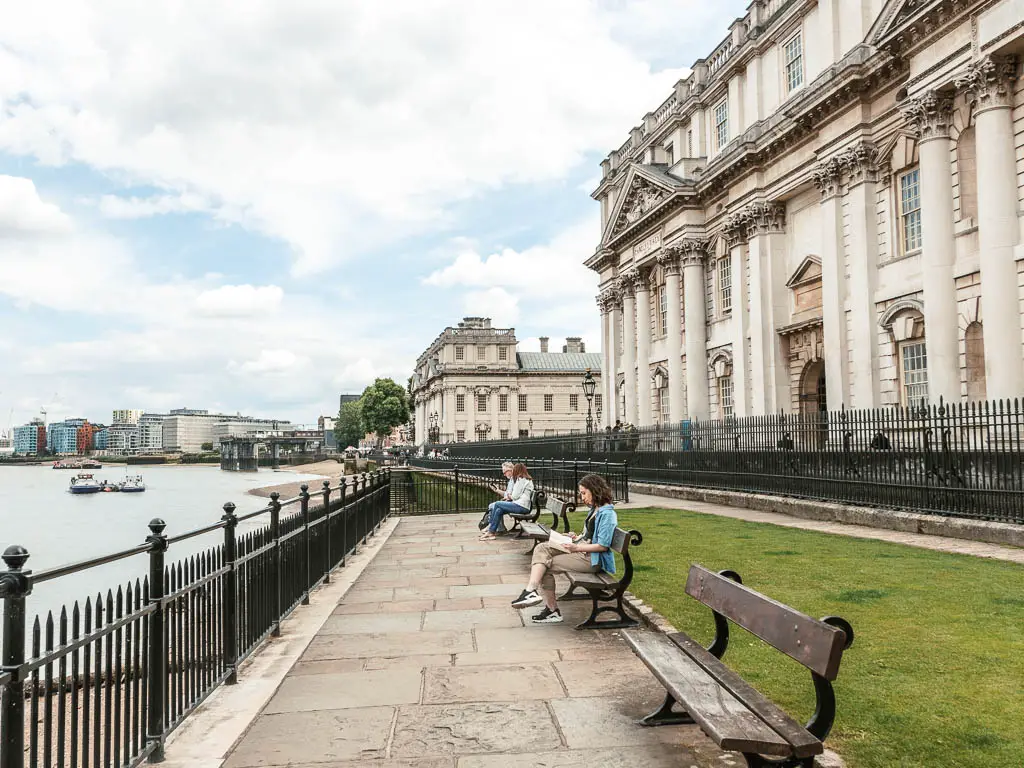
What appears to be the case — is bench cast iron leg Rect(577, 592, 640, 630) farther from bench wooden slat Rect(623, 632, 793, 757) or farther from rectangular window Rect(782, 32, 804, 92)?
rectangular window Rect(782, 32, 804, 92)

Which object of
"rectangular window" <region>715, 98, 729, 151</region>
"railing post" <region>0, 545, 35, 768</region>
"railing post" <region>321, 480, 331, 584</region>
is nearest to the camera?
"railing post" <region>0, 545, 35, 768</region>

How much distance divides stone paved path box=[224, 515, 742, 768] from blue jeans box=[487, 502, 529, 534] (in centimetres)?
478

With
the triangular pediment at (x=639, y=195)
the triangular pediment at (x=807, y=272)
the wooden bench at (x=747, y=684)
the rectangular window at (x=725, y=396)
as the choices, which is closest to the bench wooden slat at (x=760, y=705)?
the wooden bench at (x=747, y=684)

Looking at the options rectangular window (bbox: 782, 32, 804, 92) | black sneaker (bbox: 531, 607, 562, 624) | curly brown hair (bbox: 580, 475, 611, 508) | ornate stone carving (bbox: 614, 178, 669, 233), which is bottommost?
black sneaker (bbox: 531, 607, 562, 624)

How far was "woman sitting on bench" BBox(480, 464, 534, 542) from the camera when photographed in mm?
13352

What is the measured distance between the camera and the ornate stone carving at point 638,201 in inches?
1510

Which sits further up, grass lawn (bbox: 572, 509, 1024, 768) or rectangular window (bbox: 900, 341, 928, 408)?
rectangular window (bbox: 900, 341, 928, 408)

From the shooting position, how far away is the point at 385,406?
115 m

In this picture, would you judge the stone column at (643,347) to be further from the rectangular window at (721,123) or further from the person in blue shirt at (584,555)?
the person in blue shirt at (584,555)

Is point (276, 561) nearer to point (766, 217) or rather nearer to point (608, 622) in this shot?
point (608, 622)

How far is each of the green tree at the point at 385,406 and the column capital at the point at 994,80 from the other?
10079 centimetres

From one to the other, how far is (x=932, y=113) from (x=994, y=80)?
205cm

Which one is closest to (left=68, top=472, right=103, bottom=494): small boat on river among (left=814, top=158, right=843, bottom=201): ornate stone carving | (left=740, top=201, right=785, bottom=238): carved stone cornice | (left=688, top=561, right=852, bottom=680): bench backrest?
(left=740, top=201, right=785, bottom=238): carved stone cornice

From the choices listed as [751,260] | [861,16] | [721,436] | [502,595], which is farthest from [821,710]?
[751,260]
